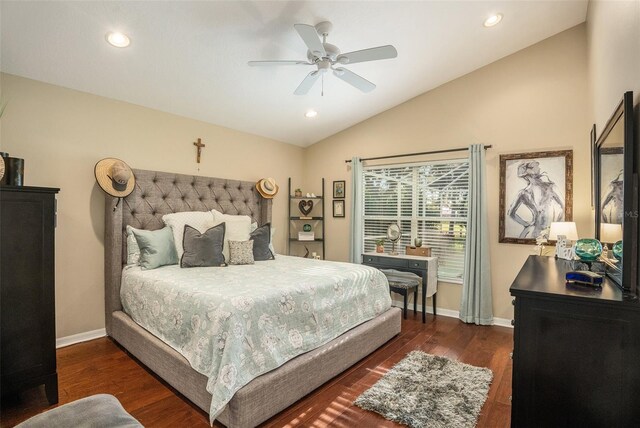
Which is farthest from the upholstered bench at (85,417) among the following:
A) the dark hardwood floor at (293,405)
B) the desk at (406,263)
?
the desk at (406,263)

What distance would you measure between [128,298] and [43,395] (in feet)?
2.58

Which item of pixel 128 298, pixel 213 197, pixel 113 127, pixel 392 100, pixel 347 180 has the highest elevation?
pixel 392 100

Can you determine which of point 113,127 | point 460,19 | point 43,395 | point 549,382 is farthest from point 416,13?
point 43,395

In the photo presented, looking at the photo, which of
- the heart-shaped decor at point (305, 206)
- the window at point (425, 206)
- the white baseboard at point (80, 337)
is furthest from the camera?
the heart-shaped decor at point (305, 206)

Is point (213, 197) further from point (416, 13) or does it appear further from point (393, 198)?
point (416, 13)

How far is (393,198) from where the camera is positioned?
4.33 meters

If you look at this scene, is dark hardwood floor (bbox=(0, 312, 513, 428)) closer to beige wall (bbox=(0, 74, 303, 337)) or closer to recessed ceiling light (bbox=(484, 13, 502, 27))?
beige wall (bbox=(0, 74, 303, 337))

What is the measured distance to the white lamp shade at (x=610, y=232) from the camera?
1491 mm

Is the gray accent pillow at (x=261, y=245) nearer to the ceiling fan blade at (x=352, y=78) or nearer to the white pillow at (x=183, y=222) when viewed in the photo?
the white pillow at (x=183, y=222)

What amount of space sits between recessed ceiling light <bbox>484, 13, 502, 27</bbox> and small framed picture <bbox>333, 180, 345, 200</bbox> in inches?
97.5

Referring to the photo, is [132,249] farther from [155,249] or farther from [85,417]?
[85,417]

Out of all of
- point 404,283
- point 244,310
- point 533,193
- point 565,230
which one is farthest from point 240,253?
point 533,193

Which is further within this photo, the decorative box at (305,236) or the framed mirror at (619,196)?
the decorative box at (305,236)

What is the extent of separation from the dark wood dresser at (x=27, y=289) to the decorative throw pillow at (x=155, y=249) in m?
0.79
